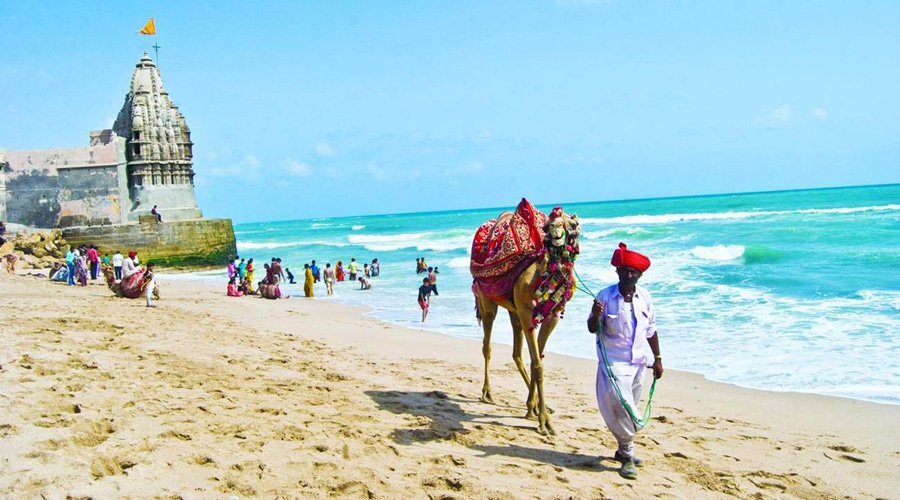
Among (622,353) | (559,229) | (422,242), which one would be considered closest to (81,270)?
(559,229)

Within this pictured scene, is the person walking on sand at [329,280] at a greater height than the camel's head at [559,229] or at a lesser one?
lesser

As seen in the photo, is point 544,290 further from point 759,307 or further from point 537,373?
point 759,307

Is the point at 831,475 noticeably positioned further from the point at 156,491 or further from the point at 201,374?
the point at 201,374

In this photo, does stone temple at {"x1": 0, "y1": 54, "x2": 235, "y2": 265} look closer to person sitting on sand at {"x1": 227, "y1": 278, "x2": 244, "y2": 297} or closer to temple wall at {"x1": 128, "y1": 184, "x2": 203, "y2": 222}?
temple wall at {"x1": 128, "y1": 184, "x2": 203, "y2": 222}

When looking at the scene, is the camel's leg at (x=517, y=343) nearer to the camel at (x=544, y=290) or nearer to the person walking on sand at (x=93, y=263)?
the camel at (x=544, y=290)

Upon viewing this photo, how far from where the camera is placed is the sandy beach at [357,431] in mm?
4348

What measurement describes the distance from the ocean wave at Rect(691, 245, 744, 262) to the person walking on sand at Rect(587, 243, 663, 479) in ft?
73.6

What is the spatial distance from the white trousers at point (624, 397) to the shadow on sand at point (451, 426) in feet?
0.91

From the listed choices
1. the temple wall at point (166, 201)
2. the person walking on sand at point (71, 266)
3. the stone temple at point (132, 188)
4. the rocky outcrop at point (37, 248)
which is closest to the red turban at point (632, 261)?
the person walking on sand at point (71, 266)

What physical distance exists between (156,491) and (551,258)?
3.54 m

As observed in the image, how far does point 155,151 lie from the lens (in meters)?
31.2

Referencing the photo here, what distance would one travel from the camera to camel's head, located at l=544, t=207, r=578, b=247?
6070mm

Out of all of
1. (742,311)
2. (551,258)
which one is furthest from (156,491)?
(742,311)

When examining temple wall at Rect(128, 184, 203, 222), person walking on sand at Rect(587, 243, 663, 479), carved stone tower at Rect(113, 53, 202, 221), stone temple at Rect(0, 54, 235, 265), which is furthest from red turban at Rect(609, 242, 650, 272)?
carved stone tower at Rect(113, 53, 202, 221)
